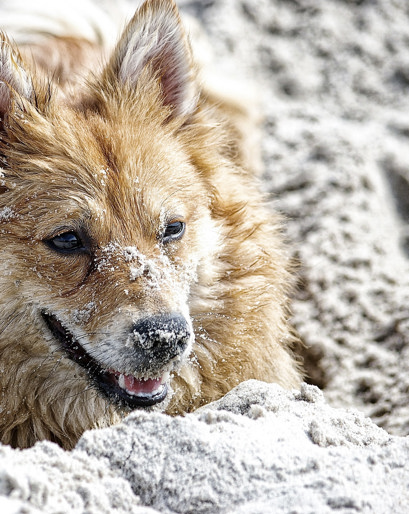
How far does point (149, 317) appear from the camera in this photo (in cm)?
211

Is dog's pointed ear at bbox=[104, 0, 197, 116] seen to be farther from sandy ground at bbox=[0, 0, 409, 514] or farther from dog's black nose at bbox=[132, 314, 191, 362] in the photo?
dog's black nose at bbox=[132, 314, 191, 362]

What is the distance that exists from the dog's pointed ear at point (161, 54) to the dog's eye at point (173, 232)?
22.3 inches

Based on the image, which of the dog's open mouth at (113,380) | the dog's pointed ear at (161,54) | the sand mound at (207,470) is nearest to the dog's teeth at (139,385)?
the dog's open mouth at (113,380)

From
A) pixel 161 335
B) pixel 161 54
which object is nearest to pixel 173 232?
pixel 161 335

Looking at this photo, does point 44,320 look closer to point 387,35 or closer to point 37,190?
point 37,190

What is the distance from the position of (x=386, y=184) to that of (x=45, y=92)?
2.19 m

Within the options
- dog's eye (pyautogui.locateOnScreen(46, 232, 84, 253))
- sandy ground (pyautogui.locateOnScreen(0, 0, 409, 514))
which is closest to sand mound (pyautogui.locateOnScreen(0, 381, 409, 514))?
sandy ground (pyautogui.locateOnScreen(0, 0, 409, 514))

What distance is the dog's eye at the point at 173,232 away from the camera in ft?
8.14

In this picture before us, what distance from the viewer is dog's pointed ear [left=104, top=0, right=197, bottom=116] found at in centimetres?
256

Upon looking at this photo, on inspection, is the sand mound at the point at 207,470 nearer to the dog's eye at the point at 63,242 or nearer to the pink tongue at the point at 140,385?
the pink tongue at the point at 140,385

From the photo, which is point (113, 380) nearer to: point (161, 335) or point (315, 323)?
point (161, 335)

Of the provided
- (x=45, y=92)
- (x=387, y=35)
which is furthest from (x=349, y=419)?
(x=387, y=35)

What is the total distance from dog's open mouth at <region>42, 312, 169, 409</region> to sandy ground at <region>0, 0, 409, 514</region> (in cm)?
24

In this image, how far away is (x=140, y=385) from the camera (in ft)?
7.55
